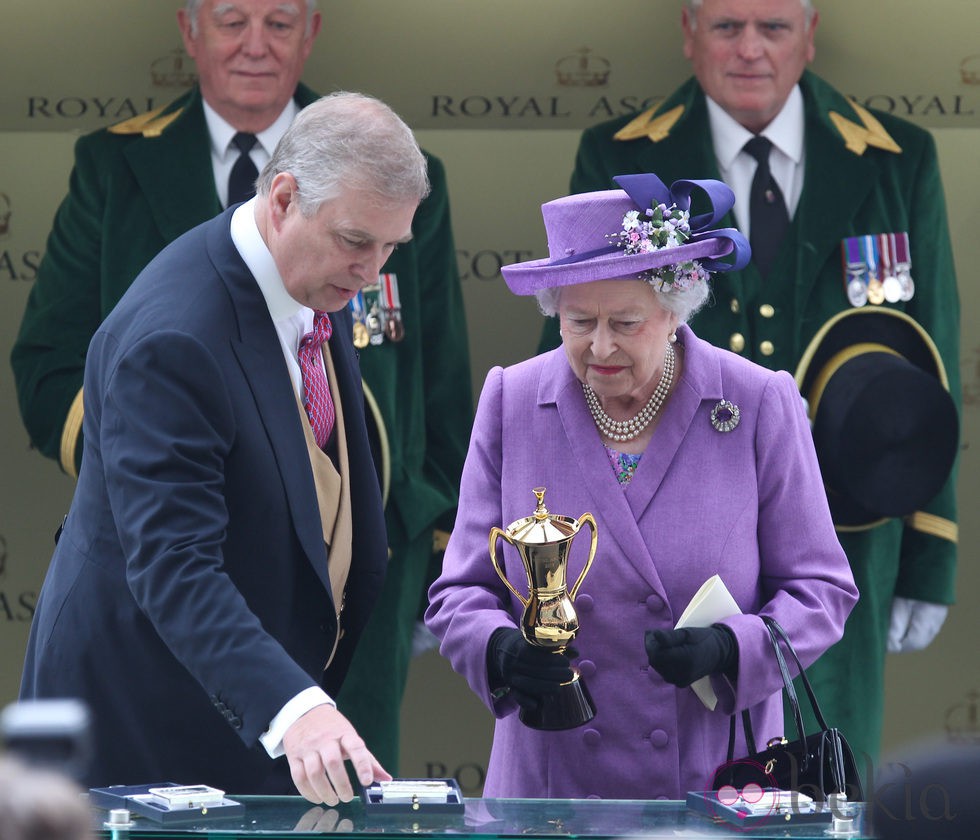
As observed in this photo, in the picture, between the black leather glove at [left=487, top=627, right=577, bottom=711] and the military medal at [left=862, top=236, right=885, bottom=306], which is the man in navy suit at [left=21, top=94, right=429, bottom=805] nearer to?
the black leather glove at [left=487, top=627, right=577, bottom=711]

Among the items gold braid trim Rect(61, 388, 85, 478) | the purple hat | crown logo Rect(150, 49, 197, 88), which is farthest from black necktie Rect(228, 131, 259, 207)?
the purple hat

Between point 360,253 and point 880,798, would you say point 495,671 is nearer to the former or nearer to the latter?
point 360,253

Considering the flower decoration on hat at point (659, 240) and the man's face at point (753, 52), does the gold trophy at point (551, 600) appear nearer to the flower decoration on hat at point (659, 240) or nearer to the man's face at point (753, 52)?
the flower decoration on hat at point (659, 240)

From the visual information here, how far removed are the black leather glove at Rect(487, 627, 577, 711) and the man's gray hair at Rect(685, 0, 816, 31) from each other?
98.2 inches

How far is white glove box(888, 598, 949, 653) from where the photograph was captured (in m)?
4.44

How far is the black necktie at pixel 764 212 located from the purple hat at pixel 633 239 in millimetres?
1641

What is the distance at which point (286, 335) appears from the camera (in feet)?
8.70

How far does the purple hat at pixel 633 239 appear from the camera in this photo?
2.63m

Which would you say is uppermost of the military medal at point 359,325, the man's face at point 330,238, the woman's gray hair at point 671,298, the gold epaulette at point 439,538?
the military medal at point 359,325

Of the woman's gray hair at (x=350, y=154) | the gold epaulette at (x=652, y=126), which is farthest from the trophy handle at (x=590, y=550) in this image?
the gold epaulette at (x=652, y=126)

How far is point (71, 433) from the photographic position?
4.25m

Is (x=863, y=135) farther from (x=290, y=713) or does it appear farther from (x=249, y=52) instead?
(x=290, y=713)

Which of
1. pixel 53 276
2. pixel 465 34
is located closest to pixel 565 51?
pixel 465 34

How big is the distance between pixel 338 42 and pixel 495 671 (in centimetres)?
282
